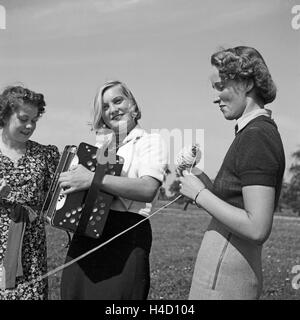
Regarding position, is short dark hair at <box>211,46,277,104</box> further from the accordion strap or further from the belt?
the belt

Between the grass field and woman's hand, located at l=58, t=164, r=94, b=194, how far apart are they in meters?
2.86

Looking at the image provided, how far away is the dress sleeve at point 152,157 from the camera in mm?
2664

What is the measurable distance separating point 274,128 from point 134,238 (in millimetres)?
1000

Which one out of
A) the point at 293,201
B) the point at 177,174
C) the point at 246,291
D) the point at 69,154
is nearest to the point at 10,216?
the point at 69,154

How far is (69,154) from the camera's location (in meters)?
2.80

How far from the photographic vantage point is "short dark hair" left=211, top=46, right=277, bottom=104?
2.13 metres

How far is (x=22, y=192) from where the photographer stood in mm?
3125

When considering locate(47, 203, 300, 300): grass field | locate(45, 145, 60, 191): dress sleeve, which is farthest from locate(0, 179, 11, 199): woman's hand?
locate(47, 203, 300, 300): grass field

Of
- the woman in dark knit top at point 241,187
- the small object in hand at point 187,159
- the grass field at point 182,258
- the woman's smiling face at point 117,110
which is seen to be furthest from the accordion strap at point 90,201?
the grass field at point 182,258

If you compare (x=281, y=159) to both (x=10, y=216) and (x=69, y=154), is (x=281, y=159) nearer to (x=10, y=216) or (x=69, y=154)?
(x=69, y=154)

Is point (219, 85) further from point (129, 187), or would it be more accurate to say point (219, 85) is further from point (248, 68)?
point (129, 187)

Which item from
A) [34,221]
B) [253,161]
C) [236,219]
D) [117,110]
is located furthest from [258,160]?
[34,221]

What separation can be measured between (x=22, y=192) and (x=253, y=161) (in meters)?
1.68

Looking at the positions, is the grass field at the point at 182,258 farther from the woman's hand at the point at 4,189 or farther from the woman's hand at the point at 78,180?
the woman's hand at the point at 78,180
